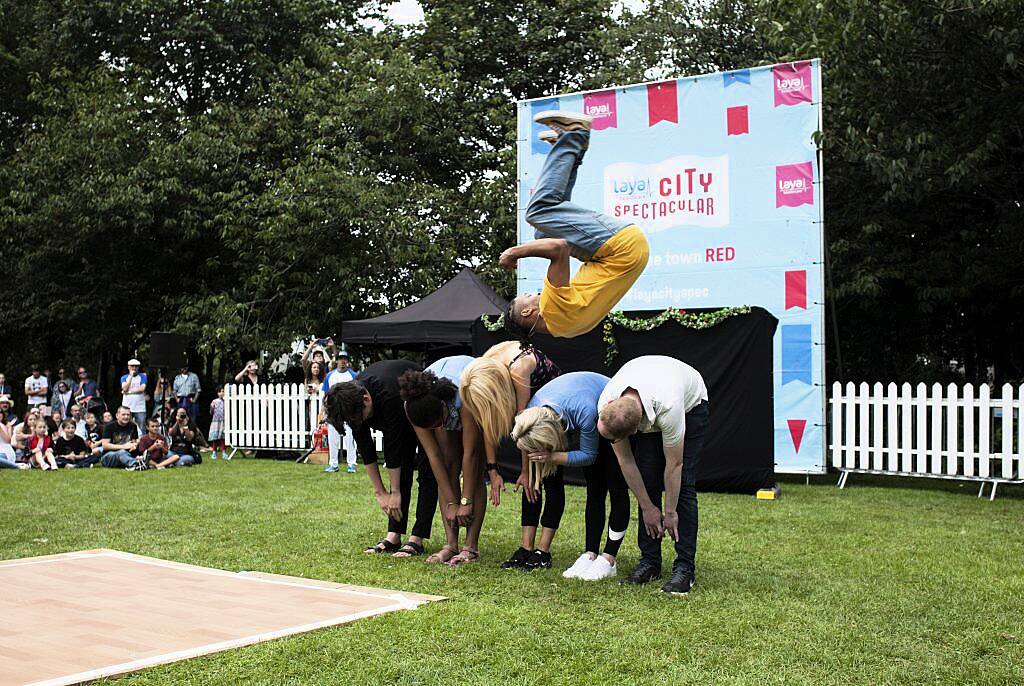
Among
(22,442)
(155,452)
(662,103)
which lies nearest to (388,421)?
(662,103)

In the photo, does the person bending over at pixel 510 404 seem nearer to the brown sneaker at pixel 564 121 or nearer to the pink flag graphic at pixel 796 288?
the brown sneaker at pixel 564 121

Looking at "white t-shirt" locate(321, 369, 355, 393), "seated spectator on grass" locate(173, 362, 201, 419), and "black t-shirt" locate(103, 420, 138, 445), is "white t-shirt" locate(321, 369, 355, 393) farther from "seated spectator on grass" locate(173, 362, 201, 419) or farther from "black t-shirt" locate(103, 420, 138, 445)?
"seated spectator on grass" locate(173, 362, 201, 419)

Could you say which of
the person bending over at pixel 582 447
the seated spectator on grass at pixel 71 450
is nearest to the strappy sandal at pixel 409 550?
the person bending over at pixel 582 447

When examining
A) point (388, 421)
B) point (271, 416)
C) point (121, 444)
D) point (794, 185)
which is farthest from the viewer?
point (271, 416)

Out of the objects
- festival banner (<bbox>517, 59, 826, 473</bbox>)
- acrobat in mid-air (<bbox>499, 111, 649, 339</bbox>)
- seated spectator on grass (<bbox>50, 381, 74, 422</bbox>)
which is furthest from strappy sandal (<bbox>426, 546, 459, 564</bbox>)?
seated spectator on grass (<bbox>50, 381, 74, 422</bbox>)

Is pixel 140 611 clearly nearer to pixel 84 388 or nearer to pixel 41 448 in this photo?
pixel 41 448

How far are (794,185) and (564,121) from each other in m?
6.19

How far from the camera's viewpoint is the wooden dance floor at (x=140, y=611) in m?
3.71

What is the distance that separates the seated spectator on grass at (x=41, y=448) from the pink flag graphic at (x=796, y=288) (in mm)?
9005

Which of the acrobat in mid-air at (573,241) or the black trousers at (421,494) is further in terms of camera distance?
the black trousers at (421,494)

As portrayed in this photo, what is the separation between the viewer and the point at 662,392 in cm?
495

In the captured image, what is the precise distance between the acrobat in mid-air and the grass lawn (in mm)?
1418

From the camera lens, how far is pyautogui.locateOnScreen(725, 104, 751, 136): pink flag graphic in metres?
10.5

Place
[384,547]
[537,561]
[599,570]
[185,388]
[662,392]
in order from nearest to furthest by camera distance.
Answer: [662,392] → [599,570] → [537,561] → [384,547] → [185,388]
